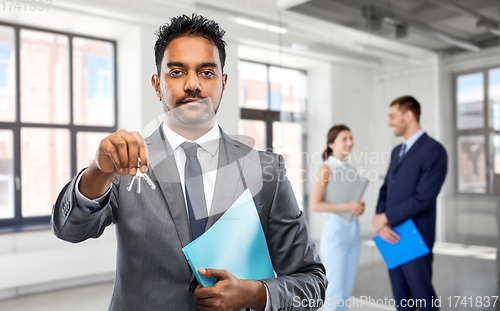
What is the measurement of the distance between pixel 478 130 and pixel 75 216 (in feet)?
8.41

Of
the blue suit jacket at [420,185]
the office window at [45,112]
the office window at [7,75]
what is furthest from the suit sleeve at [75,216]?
the office window at [7,75]

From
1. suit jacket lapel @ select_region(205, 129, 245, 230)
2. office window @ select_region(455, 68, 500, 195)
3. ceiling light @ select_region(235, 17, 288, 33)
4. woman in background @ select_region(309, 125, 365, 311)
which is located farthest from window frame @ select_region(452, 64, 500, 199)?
suit jacket lapel @ select_region(205, 129, 245, 230)

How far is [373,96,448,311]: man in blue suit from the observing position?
7.35 feet

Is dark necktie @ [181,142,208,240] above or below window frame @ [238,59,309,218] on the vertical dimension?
below

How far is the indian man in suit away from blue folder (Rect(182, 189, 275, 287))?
0.03 meters

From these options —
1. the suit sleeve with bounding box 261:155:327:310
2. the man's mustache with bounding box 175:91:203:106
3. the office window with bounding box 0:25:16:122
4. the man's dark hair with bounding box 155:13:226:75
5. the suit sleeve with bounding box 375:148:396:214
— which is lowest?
the suit sleeve with bounding box 375:148:396:214

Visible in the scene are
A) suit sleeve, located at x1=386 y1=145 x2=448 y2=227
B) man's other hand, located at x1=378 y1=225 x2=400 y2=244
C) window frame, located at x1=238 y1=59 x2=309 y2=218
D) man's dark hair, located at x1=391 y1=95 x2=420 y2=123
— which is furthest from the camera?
window frame, located at x1=238 y1=59 x2=309 y2=218

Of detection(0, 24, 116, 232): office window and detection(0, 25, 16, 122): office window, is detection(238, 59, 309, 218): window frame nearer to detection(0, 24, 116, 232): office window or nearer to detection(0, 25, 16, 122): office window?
detection(0, 24, 116, 232): office window

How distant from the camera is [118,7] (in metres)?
3.41

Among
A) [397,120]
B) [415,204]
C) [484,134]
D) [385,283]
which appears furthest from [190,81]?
[385,283]

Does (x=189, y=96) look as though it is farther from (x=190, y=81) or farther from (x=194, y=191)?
(x=194, y=191)

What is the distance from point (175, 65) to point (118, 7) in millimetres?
3238

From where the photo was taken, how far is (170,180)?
2.09 ft

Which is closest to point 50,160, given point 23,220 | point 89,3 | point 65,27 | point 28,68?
point 23,220
